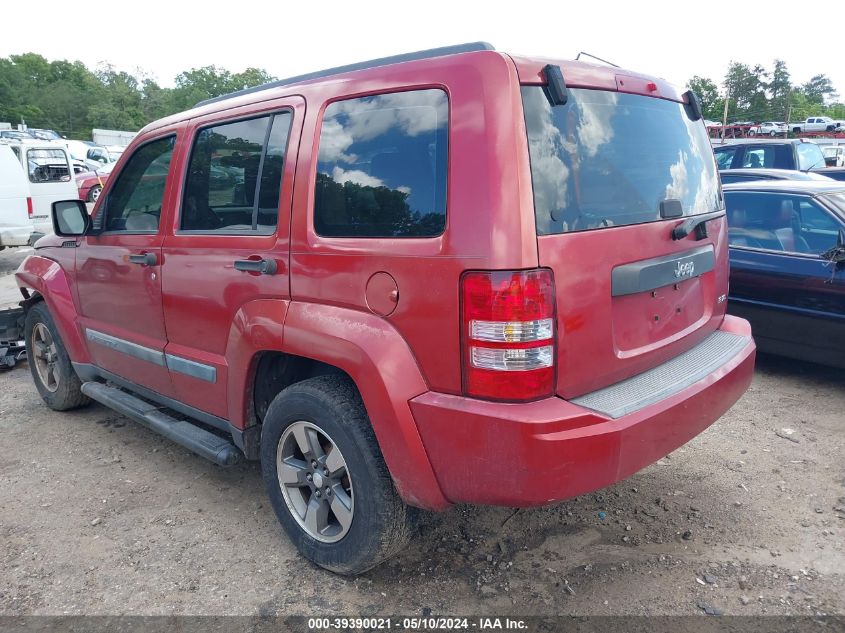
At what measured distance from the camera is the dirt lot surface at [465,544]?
2656 millimetres

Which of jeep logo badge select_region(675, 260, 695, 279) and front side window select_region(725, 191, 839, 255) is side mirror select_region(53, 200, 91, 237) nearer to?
jeep logo badge select_region(675, 260, 695, 279)

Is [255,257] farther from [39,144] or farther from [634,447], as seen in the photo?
[39,144]

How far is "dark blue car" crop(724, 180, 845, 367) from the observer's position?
480 cm

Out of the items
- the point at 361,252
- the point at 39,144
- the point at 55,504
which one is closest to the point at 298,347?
the point at 361,252

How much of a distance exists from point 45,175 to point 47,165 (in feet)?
0.77

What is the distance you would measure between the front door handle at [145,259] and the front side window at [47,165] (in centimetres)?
1119

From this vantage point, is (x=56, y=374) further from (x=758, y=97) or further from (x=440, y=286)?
(x=758, y=97)

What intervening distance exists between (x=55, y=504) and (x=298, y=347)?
1.90m

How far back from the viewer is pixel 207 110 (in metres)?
3.36

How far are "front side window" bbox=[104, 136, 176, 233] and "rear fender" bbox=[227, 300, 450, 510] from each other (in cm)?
143

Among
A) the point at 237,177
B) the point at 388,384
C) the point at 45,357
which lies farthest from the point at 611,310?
the point at 45,357

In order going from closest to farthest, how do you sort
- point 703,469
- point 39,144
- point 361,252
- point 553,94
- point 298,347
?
1. point 553,94
2. point 361,252
3. point 298,347
4. point 703,469
5. point 39,144

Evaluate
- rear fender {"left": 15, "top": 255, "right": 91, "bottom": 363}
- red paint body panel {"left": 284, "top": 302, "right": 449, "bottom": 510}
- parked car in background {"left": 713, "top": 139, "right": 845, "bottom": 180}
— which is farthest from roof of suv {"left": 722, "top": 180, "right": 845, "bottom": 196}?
parked car in background {"left": 713, "top": 139, "right": 845, "bottom": 180}

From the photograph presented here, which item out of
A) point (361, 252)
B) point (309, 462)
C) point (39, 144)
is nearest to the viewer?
point (361, 252)
